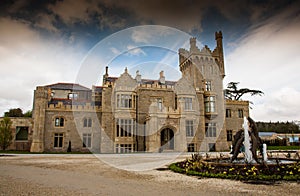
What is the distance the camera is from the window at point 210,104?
2877cm

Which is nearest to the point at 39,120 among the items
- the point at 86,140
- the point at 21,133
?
the point at 21,133

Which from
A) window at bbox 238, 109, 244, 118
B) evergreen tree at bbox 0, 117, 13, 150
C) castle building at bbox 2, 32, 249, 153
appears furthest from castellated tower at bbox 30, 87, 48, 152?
window at bbox 238, 109, 244, 118

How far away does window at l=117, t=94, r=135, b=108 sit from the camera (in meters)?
25.5

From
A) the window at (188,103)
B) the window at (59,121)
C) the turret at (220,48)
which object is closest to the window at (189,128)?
the window at (188,103)

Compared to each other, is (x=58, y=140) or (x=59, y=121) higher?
(x=59, y=121)

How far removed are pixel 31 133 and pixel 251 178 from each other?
2565cm

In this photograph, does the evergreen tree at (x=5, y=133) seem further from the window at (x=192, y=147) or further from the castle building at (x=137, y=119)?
the window at (x=192, y=147)

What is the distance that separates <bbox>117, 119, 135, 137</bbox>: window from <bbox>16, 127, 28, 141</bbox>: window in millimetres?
11513

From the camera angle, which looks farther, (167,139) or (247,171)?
(167,139)

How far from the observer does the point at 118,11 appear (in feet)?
41.1

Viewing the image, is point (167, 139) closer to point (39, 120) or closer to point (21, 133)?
point (39, 120)

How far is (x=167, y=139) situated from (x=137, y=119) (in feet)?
13.3

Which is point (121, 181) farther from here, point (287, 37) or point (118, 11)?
point (287, 37)

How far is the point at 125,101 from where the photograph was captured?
25.7 m
